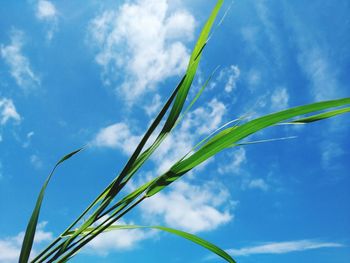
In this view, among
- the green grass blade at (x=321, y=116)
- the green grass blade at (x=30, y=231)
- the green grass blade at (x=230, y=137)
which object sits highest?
the green grass blade at (x=321, y=116)

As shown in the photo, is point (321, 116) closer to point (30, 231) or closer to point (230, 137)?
point (230, 137)

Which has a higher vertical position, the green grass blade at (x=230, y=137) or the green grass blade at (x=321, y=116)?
the green grass blade at (x=321, y=116)

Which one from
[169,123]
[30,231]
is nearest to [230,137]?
[169,123]

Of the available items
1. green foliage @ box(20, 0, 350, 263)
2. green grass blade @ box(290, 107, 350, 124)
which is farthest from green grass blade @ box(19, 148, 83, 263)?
green grass blade @ box(290, 107, 350, 124)

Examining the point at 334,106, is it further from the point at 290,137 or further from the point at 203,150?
the point at 203,150

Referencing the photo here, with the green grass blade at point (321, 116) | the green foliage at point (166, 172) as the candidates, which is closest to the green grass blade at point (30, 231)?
the green foliage at point (166, 172)

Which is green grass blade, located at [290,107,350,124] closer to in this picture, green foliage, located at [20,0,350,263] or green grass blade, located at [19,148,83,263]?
green foliage, located at [20,0,350,263]

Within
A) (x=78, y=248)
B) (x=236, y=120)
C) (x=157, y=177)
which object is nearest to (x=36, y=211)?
(x=78, y=248)

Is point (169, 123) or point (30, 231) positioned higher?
point (169, 123)

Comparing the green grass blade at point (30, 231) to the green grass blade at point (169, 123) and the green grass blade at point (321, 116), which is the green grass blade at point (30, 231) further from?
the green grass blade at point (321, 116)

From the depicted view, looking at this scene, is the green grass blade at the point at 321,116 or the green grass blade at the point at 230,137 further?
the green grass blade at the point at 321,116

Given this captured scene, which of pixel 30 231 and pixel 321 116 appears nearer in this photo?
pixel 30 231

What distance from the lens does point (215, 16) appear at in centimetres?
92

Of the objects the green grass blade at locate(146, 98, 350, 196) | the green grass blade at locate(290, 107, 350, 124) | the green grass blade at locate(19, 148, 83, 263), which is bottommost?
the green grass blade at locate(19, 148, 83, 263)
